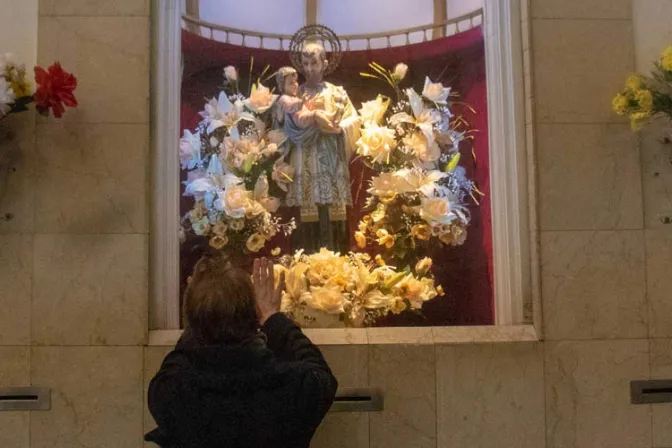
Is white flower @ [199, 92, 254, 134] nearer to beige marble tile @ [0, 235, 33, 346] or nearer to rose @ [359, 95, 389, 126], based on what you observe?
rose @ [359, 95, 389, 126]

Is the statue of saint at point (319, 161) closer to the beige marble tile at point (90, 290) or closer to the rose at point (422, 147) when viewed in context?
the rose at point (422, 147)

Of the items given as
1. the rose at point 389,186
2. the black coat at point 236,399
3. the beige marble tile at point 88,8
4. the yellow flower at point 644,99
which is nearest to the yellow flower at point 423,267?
the rose at point 389,186

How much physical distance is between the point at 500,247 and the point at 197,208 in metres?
1.02

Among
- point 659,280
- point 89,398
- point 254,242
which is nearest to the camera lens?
point 89,398

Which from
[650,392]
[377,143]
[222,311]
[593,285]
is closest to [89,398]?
[222,311]

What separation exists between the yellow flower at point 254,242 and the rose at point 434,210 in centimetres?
55

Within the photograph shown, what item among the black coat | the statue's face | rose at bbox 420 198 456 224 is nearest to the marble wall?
rose at bbox 420 198 456 224

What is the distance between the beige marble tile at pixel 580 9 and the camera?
2244mm

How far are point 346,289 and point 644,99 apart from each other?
108 centimetres

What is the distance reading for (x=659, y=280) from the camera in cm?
221

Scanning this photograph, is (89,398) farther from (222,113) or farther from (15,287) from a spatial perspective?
(222,113)

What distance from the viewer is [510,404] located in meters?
2.14

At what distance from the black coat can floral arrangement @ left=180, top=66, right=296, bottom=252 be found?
33.8 inches

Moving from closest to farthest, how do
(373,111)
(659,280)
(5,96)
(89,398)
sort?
(5,96)
(89,398)
(659,280)
(373,111)
